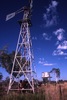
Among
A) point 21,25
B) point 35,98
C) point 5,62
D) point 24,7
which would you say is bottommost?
point 35,98

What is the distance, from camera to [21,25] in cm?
3719

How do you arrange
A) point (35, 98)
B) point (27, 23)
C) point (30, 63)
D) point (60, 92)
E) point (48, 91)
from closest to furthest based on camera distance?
point (60, 92), point (48, 91), point (35, 98), point (30, 63), point (27, 23)

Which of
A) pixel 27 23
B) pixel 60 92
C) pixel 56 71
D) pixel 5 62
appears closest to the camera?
pixel 60 92

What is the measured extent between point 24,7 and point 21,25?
350 cm

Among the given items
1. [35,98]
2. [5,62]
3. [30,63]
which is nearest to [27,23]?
[30,63]

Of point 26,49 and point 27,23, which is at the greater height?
point 27,23

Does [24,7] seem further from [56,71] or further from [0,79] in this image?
[56,71]

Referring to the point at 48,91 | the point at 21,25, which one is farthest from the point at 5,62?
the point at 48,91

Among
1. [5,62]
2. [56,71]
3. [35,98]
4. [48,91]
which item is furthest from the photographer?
[56,71]

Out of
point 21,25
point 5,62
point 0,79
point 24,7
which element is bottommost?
point 0,79

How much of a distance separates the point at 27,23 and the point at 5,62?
1339cm

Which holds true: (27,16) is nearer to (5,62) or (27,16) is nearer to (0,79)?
(5,62)

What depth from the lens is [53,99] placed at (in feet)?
44.2

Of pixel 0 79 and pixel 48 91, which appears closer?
pixel 48 91
